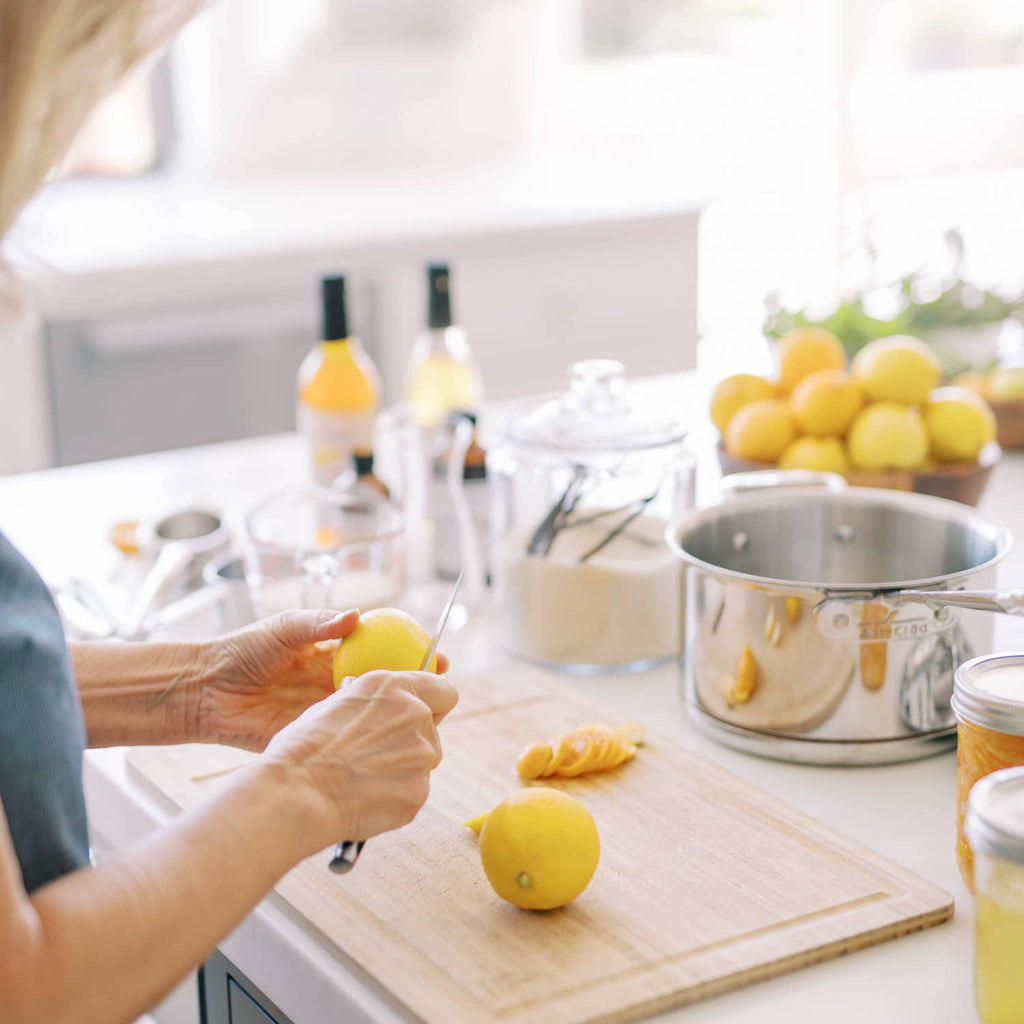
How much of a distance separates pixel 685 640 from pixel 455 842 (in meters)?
0.28

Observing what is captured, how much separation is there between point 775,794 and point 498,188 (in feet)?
10.0

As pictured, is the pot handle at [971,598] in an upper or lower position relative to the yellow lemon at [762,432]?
lower

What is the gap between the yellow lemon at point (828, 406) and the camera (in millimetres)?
1520

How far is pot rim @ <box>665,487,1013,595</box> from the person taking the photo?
1.02 m

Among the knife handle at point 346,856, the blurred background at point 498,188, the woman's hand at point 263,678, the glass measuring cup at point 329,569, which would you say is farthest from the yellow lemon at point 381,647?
the blurred background at point 498,188

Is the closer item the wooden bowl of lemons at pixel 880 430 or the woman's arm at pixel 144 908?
the woman's arm at pixel 144 908

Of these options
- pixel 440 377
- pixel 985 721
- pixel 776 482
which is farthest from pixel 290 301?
pixel 985 721

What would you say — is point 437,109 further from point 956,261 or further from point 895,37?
point 956,261

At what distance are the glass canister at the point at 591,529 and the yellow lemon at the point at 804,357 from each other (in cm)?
33

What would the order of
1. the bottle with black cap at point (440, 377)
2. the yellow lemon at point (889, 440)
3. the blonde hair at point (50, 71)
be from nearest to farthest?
the blonde hair at point (50, 71)
the yellow lemon at point (889, 440)
the bottle with black cap at point (440, 377)

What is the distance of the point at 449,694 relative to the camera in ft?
2.93

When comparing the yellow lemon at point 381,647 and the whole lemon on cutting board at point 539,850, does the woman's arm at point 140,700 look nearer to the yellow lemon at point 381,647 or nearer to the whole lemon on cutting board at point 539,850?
the yellow lemon at point 381,647

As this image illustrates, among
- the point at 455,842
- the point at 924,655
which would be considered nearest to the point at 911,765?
the point at 924,655

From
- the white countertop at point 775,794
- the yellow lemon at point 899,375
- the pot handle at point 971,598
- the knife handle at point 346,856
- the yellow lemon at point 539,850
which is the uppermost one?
the yellow lemon at point 899,375
